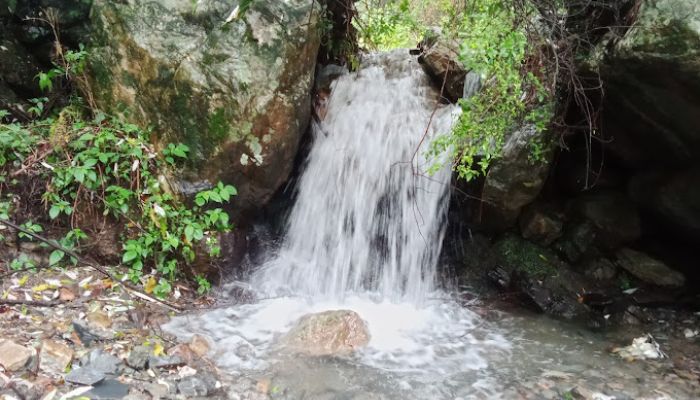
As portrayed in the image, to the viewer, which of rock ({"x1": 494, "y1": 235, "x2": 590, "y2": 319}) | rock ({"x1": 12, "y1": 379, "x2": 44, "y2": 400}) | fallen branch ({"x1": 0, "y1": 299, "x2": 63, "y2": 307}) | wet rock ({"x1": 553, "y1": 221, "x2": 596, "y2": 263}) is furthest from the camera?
wet rock ({"x1": 553, "y1": 221, "x2": 596, "y2": 263})

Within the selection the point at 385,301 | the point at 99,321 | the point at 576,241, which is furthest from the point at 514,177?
the point at 99,321

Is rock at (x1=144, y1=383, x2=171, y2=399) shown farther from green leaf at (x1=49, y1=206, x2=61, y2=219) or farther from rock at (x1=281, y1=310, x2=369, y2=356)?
green leaf at (x1=49, y1=206, x2=61, y2=219)

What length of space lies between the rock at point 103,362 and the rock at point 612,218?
15.5 ft

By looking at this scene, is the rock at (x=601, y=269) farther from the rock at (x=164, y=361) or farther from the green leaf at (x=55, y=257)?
the green leaf at (x=55, y=257)

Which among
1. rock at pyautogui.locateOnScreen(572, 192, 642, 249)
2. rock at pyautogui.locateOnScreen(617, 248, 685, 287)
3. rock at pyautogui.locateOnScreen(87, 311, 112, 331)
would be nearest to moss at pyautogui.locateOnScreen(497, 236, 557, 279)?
rock at pyautogui.locateOnScreen(572, 192, 642, 249)

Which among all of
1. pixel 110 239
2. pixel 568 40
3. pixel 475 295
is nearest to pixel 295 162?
pixel 110 239

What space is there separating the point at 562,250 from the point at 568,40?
2.32m

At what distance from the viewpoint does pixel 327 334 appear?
3.93 meters

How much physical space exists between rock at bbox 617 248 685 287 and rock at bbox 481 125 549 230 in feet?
3.97

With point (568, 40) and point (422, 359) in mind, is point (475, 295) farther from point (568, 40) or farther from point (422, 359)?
point (568, 40)

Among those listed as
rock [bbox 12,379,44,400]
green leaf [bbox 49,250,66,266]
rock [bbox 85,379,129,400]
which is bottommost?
rock [bbox 85,379,129,400]

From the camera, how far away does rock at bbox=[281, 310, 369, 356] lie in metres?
3.85

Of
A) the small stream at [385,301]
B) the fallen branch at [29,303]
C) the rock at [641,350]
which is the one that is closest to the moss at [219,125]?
the small stream at [385,301]

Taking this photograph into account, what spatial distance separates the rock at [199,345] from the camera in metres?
3.61
